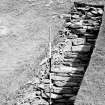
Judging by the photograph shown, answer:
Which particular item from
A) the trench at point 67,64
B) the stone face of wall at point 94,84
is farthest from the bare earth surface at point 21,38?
the stone face of wall at point 94,84

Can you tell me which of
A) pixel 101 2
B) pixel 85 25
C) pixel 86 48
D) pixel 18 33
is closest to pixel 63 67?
pixel 86 48

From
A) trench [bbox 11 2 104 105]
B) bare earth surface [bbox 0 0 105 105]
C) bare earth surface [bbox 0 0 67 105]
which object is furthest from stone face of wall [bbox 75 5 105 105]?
bare earth surface [bbox 0 0 67 105]

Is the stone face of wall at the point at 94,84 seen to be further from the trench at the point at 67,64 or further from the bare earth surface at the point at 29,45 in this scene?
the trench at the point at 67,64

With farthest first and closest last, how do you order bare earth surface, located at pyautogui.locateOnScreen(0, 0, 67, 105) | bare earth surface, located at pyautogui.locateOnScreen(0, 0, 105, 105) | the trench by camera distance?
bare earth surface, located at pyautogui.locateOnScreen(0, 0, 67, 105) < the trench < bare earth surface, located at pyautogui.locateOnScreen(0, 0, 105, 105)

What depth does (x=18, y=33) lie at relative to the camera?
15.3 meters

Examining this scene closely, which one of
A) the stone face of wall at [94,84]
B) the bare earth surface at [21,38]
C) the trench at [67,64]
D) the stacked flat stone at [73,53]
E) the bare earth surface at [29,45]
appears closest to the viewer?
the stone face of wall at [94,84]

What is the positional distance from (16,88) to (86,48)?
218cm

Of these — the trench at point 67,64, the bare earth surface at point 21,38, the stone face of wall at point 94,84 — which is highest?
the stone face of wall at point 94,84

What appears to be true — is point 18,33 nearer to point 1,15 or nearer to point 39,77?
point 1,15

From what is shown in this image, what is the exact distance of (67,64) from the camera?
996 centimetres

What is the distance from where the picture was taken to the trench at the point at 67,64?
8711 mm

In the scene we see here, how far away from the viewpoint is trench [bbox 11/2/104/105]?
871 cm

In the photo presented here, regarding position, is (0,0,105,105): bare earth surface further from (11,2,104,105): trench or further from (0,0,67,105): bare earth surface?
(11,2,104,105): trench

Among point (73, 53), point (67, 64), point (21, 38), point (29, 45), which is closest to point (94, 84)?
point (67, 64)
